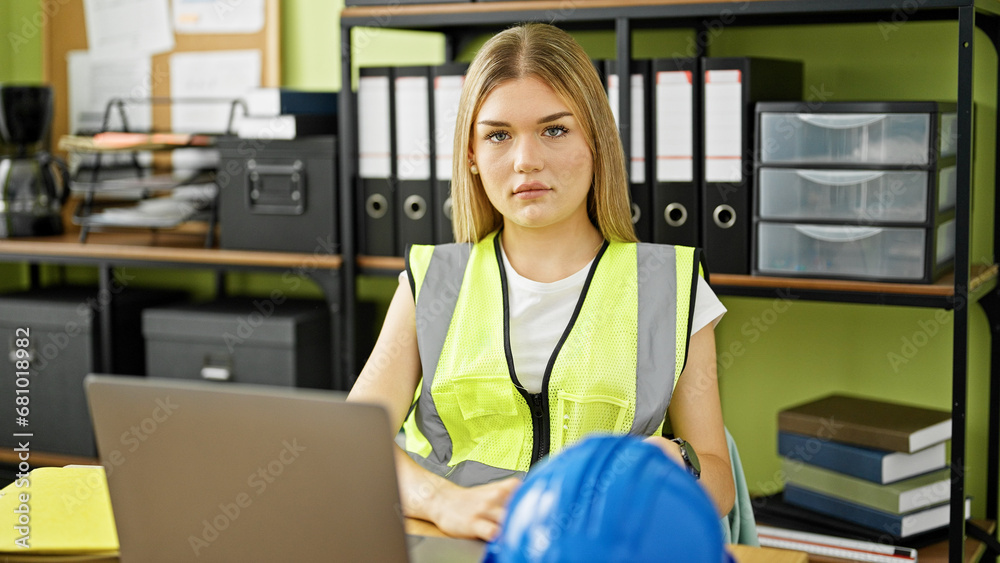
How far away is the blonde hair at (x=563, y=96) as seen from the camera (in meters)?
1.33

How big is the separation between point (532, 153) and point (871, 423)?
3.22 ft

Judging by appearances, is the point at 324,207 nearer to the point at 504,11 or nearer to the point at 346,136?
the point at 346,136

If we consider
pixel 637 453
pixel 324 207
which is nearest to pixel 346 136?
pixel 324 207

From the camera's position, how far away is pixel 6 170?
257cm

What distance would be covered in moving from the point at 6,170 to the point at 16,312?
368 millimetres

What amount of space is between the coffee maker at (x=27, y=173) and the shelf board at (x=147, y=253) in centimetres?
4

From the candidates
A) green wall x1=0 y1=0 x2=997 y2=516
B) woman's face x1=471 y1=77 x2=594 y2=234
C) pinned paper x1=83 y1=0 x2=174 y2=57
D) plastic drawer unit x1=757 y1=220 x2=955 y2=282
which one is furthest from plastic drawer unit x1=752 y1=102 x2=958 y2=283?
pinned paper x1=83 y1=0 x2=174 y2=57

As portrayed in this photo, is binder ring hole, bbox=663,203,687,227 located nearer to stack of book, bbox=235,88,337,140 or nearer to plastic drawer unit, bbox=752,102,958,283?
plastic drawer unit, bbox=752,102,958,283

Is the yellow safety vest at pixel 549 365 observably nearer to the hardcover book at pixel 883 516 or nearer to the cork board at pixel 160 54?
the hardcover book at pixel 883 516

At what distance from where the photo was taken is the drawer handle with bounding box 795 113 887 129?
1718 mm

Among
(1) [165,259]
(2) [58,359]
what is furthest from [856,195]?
(2) [58,359]

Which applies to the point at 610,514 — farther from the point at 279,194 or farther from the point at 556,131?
the point at 279,194

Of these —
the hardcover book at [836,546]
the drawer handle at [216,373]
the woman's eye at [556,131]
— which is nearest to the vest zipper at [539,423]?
the woman's eye at [556,131]

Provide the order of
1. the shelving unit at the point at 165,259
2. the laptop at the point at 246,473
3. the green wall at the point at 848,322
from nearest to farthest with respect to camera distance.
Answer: the laptop at the point at 246,473
the green wall at the point at 848,322
the shelving unit at the point at 165,259
